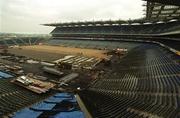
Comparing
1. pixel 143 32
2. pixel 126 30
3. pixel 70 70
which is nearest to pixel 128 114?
pixel 70 70

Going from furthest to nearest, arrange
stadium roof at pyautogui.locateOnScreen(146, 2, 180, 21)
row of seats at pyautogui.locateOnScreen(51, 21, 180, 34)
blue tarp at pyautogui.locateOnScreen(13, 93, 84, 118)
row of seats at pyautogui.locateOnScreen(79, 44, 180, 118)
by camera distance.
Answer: row of seats at pyautogui.locateOnScreen(51, 21, 180, 34), stadium roof at pyautogui.locateOnScreen(146, 2, 180, 21), blue tarp at pyautogui.locateOnScreen(13, 93, 84, 118), row of seats at pyautogui.locateOnScreen(79, 44, 180, 118)

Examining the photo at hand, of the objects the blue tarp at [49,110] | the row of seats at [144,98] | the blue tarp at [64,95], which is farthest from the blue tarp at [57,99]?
the row of seats at [144,98]

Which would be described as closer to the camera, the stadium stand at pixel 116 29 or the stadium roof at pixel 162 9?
the stadium roof at pixel 162 9

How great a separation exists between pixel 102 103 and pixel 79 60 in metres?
33.0

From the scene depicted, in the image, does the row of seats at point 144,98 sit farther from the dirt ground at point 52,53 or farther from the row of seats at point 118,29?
the row of seats at point 118,29

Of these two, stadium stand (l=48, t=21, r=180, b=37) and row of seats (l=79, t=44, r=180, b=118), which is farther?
stadium stand (l=48, t=21, r=180, b=37)

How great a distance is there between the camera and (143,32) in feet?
243

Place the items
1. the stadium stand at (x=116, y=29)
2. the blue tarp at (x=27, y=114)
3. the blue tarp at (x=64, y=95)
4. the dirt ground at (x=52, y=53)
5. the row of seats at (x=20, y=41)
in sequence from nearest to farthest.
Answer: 1. the blue tarp at (x=27, y=114)
2. the blue tarp at (x=64, y=95)
3. the dirt ground at (x=52, y=53)
4. the stadium stand at (x=116, y=29)
5. the row of seats at (x=20, y=41)

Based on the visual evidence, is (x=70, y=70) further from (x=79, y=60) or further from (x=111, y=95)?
(x=111, y=95)

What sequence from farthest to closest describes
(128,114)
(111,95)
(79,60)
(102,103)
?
(79,60) < (111,95) < (102,103) < (128,114)

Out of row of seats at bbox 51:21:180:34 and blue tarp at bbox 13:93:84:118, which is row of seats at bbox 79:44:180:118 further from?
row of seats at bbox 51:21:180:34

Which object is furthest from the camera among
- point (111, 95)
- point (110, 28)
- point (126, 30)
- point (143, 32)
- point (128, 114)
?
point (110, 28)

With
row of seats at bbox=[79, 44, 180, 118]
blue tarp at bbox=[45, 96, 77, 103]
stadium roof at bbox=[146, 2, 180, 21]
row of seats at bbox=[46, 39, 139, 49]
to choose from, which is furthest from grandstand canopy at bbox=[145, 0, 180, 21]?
row of seats at bbox=[46, 39, 139, 49]

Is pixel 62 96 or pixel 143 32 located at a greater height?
pixel 143 32
